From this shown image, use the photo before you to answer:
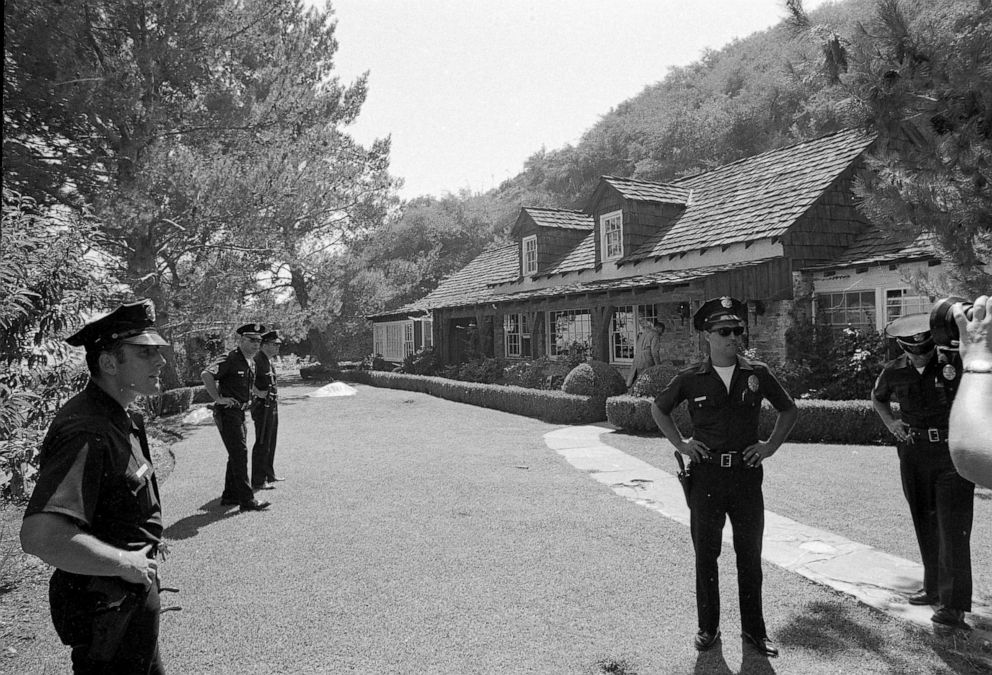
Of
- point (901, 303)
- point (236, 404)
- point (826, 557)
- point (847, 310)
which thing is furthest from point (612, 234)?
point (826, 557)

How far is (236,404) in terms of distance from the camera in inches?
285

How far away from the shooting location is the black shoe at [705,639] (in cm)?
387

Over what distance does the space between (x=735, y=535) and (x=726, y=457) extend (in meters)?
0.47

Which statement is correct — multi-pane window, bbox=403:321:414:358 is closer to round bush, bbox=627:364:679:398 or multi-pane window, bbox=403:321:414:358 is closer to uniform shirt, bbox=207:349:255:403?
round bush, bbox=627:364:679:398

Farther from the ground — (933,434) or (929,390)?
(929,390)

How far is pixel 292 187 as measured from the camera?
19875mm

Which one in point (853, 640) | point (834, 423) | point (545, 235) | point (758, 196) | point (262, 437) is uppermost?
point (545, 235)

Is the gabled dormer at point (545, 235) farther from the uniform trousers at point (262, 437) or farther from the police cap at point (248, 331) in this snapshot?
the police cap at point (248, 331)

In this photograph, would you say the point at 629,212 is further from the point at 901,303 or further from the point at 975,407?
the point at 975,407

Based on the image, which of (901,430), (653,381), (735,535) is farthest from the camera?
(653,381)

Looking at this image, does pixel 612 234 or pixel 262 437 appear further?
pixel 612 234

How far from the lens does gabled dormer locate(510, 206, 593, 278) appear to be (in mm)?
22609

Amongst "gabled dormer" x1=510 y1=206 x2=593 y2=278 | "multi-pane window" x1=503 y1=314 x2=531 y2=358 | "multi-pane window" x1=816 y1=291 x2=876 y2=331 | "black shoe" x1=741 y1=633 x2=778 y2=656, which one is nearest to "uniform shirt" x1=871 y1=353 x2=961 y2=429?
"black shoe" x1=741 y1=633 x2=778 y2=656

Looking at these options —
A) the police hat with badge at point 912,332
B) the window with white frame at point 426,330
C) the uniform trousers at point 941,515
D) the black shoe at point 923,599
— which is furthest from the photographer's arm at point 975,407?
the window with white frame at point 426,330
